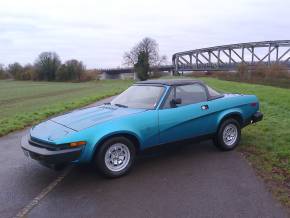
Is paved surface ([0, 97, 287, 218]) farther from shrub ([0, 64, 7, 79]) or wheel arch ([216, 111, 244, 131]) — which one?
shrub ([0, 64, 7, 79])

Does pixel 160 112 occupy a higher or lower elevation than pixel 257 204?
higher

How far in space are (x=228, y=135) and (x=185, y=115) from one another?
132 centimetres

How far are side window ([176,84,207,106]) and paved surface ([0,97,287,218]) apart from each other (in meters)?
1.06

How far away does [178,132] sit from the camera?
6.10 m

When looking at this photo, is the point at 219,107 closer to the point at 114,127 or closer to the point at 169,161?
the point at 169,161

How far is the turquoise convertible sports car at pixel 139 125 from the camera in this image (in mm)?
5141

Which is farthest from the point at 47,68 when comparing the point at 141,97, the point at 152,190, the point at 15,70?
the point at 152,190

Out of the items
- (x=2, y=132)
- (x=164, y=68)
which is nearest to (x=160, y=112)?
(x=2, y=132)

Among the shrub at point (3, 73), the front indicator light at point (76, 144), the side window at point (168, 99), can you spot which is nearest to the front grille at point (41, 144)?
the front indicator light at point (76, 144)

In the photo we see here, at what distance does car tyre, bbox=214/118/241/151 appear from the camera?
682 cm

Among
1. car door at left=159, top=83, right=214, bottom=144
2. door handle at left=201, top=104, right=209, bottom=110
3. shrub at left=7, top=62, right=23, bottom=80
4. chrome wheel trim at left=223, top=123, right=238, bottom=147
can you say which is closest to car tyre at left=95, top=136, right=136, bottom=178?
car door at left=159, top=83, right=214, bottom=144

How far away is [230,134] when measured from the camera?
23.2 feet

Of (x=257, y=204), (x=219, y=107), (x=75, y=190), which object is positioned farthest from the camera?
(x=219, y=107)

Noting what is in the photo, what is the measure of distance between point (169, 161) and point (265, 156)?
5.74 ft
